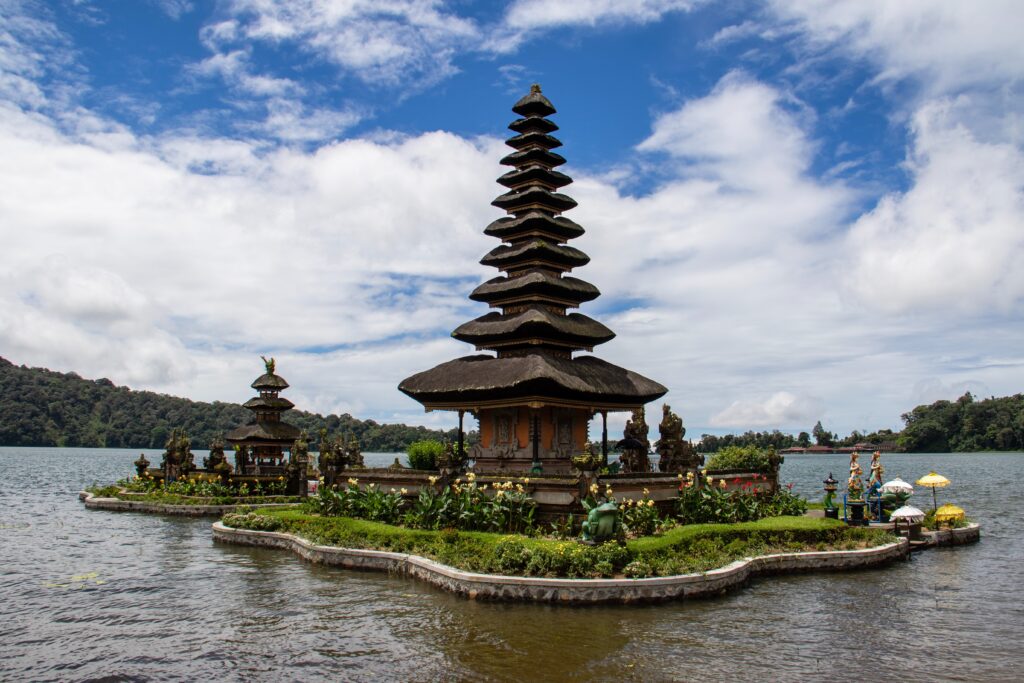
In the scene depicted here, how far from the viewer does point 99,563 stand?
24.6 metres

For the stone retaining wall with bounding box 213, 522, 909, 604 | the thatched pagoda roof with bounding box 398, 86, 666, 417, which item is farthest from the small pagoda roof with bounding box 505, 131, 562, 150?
the stone retaining wall with bounding box 213, 522, 909, 604

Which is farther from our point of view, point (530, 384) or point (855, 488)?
point (855, 488)

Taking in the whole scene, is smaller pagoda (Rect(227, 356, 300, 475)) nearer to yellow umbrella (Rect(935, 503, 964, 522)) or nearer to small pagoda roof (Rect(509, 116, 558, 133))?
small pagoda roof (Rect(509, 116, 558, 133))

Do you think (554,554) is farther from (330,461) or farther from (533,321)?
(330,461)

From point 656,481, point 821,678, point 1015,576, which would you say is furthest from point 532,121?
point 821,678

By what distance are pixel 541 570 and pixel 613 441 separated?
53.3 feet

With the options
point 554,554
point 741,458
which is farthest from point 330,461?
point 741,458

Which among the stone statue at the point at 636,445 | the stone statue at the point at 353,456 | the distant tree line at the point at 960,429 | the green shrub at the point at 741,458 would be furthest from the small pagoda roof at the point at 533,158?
the distant tree line at the point at 960,429

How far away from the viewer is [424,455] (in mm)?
35375

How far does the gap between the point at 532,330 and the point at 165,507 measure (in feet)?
72.5

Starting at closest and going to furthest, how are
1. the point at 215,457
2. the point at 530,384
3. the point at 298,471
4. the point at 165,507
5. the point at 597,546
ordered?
the point at 597,546, the point at 530,384, the point at 165,507, the point at 298,471, the point at 215,457

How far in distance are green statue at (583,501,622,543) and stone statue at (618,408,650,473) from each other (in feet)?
42.5

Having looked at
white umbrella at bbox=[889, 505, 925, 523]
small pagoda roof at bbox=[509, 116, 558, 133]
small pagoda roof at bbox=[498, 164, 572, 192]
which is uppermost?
small pagoda roof at bbox=[509, 116, 558, 133]

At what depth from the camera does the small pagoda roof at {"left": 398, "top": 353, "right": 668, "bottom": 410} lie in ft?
90.5
